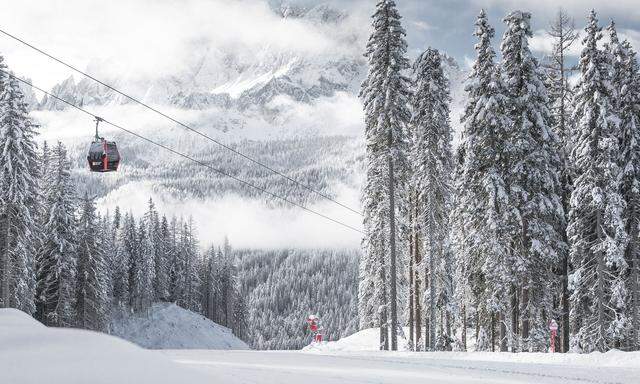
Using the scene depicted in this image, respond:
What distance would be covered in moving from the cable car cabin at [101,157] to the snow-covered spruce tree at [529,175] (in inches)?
688

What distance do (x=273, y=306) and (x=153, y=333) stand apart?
117 m

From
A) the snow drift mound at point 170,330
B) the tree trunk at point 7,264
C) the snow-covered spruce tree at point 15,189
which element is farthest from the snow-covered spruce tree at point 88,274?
the snow drift mound at point 170,330

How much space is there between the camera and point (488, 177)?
2764 centimetres

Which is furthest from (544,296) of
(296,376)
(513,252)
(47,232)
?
(47,232)

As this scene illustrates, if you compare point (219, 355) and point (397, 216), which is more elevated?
point (397, 216)

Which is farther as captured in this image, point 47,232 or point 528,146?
point 47,232

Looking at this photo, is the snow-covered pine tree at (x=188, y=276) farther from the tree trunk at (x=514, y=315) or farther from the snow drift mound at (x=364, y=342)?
the tree trunk at (x=514, y=315)

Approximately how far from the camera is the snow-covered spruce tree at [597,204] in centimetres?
2725

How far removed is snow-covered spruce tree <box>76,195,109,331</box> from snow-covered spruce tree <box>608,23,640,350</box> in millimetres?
40292

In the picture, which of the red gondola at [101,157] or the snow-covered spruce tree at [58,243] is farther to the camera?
the snow-covered spruce tree at [58,243]

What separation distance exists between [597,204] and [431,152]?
936cm

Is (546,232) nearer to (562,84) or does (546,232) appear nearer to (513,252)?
(513,252)

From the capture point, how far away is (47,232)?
1762 inches

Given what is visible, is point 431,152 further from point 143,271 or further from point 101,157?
point 143,271
